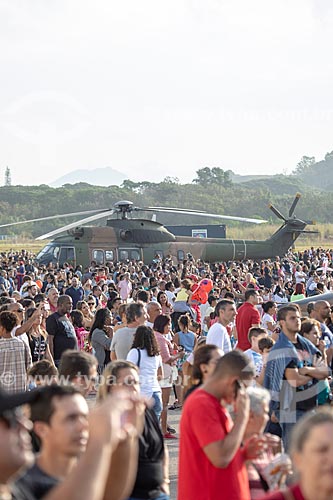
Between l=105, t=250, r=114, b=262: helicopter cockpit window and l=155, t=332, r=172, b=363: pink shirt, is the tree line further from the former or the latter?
l=155, t=332, r=172, b=363: pink shirt

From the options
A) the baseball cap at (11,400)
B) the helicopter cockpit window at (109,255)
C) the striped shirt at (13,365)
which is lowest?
the helicopter cockpit window at (109,255)

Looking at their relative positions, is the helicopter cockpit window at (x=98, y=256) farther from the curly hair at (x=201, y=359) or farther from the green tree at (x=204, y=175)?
the green tree at (x=204, y=175)

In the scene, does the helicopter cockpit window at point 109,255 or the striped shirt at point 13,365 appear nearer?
the striped shirt at point 13,365

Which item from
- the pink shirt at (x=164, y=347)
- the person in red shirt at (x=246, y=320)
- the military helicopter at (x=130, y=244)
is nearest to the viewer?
the pink shirt at (x=164, y=347)

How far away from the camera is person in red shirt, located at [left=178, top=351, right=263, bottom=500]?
4.87 m

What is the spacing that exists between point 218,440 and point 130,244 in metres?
27.3

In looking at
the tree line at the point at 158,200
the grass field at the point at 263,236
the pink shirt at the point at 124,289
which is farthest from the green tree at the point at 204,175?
the pink shirt at the point at 124,289

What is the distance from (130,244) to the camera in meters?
32.1

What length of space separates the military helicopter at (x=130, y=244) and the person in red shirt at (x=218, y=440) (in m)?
23.7

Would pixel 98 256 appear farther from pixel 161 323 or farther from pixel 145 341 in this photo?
pixel 145 341

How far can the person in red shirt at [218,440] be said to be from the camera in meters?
4.87

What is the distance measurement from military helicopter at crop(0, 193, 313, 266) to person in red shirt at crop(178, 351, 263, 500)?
2374 centimetres

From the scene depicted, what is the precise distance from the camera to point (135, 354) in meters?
8.58

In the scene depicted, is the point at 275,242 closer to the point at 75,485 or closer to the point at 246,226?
the point at 75,485
